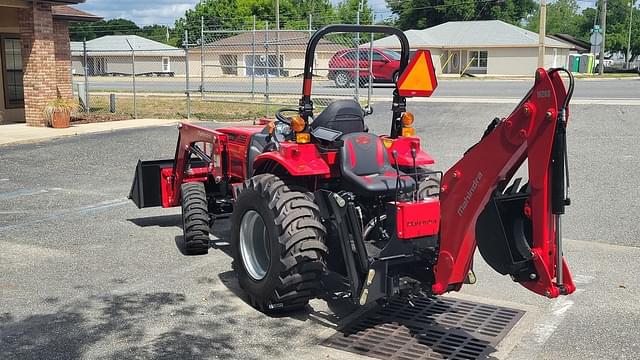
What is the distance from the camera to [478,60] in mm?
52500

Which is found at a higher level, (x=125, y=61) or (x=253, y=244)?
(x=125, y=61)

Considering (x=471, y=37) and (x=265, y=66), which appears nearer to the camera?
(x=265, y=66)

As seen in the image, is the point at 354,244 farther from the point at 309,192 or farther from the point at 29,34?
the point at 29,34

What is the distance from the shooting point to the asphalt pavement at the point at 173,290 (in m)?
4.59

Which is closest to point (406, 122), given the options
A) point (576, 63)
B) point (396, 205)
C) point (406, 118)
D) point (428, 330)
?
point (406, 118)

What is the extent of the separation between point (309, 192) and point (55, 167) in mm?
8357

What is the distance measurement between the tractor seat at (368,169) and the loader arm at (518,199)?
0.59 metres

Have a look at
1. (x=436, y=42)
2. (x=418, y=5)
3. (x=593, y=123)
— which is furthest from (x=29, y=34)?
(x=418, y=5)

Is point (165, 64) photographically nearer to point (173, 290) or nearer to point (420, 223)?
point (173, 290)

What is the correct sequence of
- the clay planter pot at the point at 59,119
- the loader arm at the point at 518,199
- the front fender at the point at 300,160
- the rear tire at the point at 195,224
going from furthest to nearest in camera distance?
the clay planter pot at the point at 59,119 < the rear tire at the point at 195,224 < the front fender at the point at 300,160 < the loader arm at the point at 518,199

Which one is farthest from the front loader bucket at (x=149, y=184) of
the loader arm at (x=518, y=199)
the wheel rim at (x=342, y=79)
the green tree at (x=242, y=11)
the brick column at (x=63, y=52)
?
the green tree at (x=242, y=11)

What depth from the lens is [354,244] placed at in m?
4.73

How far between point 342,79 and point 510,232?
18578 mm

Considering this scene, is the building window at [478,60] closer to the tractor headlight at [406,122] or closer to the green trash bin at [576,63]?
the green trash bin at [576,63]
